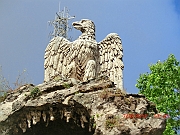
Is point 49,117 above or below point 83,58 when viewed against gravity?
below

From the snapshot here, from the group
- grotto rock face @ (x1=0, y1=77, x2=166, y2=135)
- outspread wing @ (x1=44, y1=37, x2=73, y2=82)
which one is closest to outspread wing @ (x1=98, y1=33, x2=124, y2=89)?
outspread wing @ (x1=44, y1=37, x2=73, y2=82)

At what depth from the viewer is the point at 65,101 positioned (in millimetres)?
10312

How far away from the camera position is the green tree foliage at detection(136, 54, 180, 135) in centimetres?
1697

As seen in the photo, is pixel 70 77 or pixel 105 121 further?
pixel 70 77

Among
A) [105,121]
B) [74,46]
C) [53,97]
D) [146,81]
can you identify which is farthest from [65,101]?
[146,81]

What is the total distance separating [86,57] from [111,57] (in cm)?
71

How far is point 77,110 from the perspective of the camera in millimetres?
10391

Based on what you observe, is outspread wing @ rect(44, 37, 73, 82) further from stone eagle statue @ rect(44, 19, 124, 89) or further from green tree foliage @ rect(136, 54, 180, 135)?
green tree foliage @ rect(136, 54, 180, 135)

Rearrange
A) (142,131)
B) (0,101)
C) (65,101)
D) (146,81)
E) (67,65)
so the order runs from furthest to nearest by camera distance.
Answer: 1. (146,81)
2. (67,65)
3. (0,101)
4. (65,101)
5. (142,131)

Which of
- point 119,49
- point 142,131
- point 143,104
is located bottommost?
point 142,131

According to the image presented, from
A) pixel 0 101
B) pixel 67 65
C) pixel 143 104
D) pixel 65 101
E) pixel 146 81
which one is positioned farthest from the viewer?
pixel 146 81

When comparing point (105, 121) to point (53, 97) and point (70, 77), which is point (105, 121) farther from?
point (70, 77)

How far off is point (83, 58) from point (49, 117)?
2.04 m

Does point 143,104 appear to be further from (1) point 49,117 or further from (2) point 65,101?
(1) point 49,117
